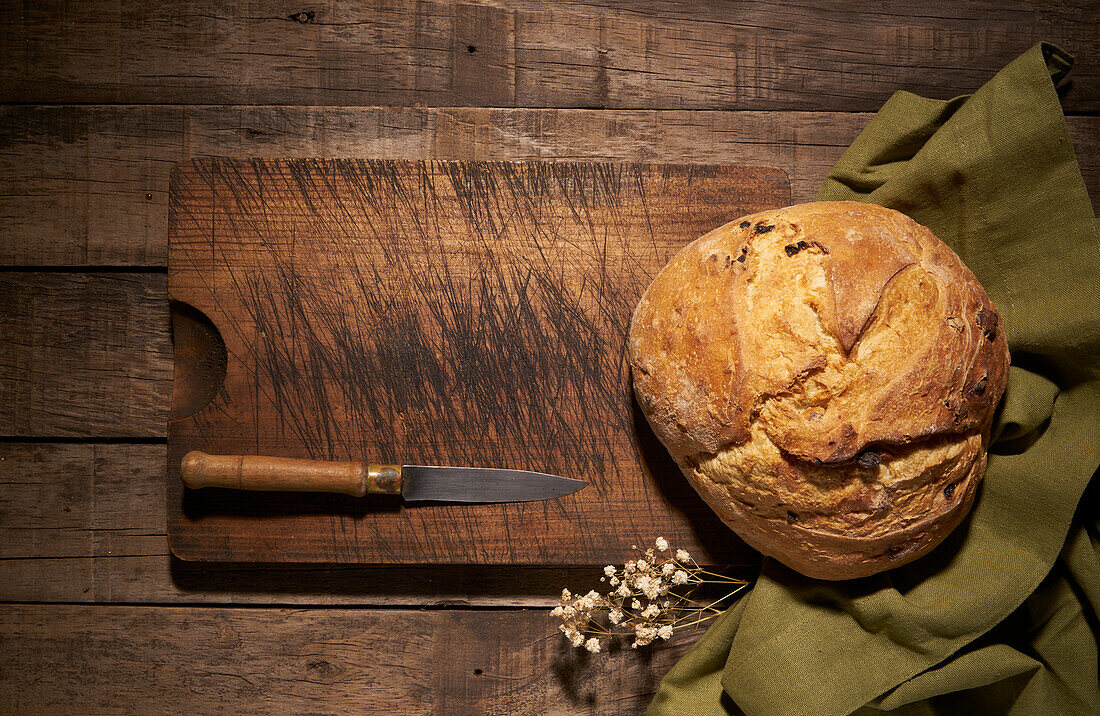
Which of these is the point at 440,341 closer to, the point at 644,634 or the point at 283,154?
the point at 283,154

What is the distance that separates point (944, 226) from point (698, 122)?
609 mm

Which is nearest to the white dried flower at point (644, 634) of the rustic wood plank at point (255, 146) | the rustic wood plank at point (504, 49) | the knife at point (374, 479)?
the knife at point (374, 479)

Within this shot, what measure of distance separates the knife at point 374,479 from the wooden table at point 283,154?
9.8 inches

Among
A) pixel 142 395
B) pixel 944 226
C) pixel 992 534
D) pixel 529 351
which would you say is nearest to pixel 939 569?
pixel 992 534

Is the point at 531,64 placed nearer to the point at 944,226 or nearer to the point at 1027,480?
the point at 944,226

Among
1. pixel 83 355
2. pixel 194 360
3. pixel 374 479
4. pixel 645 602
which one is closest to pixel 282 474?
pixel 374 479

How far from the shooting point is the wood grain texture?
5.19 feet

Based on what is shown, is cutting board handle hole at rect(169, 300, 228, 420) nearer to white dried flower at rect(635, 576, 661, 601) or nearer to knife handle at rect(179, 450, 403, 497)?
knife handle at rect(179, 450, 403, 497)

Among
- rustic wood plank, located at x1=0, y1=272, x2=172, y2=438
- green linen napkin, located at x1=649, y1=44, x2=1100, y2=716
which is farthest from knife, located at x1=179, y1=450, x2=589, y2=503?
green linen napkin, located at x1=649, y1=44, x2=1100, y2=716

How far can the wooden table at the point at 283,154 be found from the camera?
1582 mm

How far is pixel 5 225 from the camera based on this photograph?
1581 mm

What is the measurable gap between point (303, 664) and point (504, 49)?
63.5 inches

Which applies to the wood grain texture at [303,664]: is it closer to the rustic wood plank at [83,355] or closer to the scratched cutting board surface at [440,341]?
the scratched cutting board surface at [440,341]

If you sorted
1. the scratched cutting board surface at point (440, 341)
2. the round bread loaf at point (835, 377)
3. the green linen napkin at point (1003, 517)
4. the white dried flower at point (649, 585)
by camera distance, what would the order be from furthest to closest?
the scratched cutting board surface at point (440, 341) < the white dried flower at point (649, 585) < the green linen napkin at point (1003, 517) < the round bread loaf at point (835, 377)
